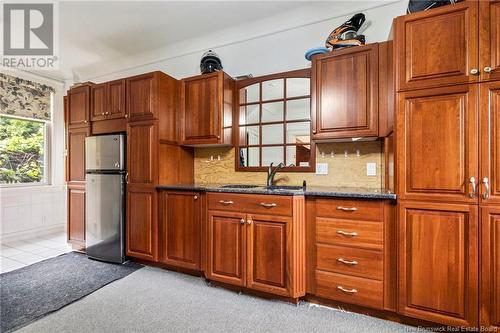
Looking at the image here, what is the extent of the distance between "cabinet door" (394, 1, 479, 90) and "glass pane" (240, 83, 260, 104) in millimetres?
1476

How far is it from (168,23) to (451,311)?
3691mm

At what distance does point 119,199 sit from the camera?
2838 mm

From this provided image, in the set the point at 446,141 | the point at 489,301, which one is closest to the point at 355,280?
the point at 489,301

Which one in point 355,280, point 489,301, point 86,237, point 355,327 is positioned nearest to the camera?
point 489,301

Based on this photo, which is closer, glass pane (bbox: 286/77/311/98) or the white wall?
glass pane (bbox: 286/77/311/98)

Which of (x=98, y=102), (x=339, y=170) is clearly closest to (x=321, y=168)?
(x=339, y=170)

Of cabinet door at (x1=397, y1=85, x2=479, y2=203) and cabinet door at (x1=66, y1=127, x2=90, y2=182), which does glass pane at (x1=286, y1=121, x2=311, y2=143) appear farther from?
cabinet door at (x1=66, y1=127, x2=90, y2=182)

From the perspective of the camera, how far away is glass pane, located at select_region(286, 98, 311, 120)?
2609 mm

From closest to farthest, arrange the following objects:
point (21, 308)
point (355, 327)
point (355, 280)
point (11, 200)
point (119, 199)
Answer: point (355, 327), point (355, 280), point (21, 308), point (119, 199), point (11, 200)

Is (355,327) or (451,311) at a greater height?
(451,311)

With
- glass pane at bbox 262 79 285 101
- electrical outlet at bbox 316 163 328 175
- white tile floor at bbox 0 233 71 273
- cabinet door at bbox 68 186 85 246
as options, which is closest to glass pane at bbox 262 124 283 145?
glass pane at bbox 262 79 285 101

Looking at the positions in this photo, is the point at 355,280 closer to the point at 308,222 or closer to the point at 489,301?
the point at 308,222

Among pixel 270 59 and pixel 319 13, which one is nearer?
pixel 319 13

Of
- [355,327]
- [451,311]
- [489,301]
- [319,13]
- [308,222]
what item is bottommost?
[355,327]
